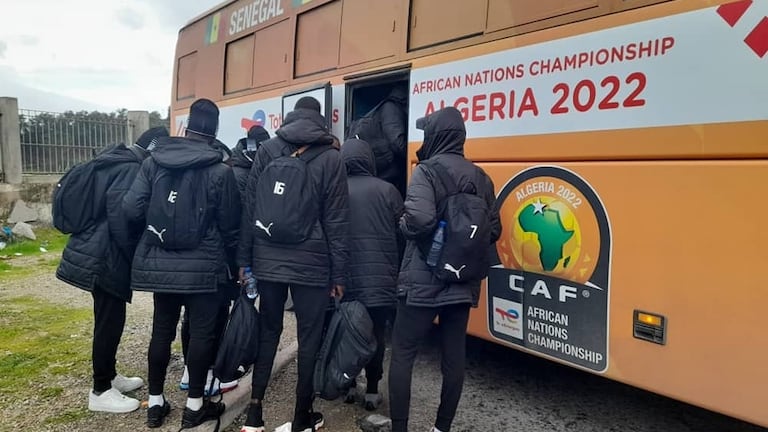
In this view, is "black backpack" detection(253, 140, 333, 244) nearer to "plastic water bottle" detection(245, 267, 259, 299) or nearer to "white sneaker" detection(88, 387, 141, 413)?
"plastic water bottle" detection(245, 267, 259, 299)

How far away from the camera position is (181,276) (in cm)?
300

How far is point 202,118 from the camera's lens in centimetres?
317

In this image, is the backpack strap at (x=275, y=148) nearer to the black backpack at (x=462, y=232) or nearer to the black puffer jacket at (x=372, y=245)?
the black puffer jacket at (x=372, y=245)

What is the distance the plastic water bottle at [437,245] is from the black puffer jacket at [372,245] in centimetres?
57

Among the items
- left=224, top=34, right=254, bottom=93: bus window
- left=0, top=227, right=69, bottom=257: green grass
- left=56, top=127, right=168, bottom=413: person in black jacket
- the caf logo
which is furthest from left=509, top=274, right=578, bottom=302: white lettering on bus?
left=0, top=227, right=69, bottom=257: green grass

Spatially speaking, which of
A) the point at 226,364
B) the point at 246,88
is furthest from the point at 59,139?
the point at 226,364

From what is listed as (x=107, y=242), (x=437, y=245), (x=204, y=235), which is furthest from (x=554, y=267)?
(x=107, y=242)

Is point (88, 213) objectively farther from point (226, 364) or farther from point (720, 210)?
point (720, 210)

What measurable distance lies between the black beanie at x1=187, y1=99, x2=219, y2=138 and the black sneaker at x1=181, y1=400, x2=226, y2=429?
172 cm

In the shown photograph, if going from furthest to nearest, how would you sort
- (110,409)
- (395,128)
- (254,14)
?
(254,14) → (395,128) → (110,409)

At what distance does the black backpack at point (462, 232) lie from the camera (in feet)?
9.02

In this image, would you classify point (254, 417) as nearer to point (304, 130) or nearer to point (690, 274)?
point (304, 130)

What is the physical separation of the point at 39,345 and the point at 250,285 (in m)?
2.96

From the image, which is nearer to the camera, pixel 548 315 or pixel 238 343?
pixel 238 343
